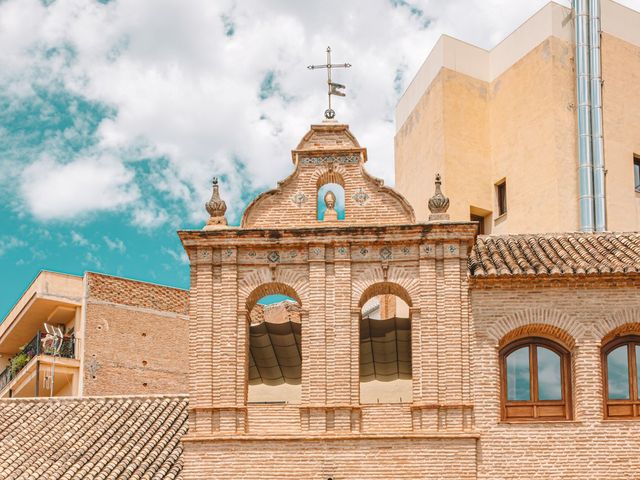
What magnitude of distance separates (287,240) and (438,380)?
3.72 metres

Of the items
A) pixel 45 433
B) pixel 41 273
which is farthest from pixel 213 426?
pixel 41 273

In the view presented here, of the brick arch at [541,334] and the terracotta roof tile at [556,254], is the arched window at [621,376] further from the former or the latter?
the terracotta roof tile at [556,254]

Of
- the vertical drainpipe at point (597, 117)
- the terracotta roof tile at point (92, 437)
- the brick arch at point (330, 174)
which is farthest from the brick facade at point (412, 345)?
the vertical drainpipe at point (597, 117)

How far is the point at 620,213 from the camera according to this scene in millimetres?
34469

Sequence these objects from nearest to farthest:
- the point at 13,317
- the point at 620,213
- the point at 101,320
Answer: the point at 620,213, the point at 101,320, the point at 13,317

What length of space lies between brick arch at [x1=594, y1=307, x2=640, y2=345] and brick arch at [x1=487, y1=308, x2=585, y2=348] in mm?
331

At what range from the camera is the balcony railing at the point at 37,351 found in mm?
39125

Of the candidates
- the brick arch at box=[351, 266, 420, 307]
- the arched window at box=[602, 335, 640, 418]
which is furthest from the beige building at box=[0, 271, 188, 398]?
the arched window at box=[602, 335, 640, 418]

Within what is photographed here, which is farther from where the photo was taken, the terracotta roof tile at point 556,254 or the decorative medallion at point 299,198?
the decorative medallion at point 299,198

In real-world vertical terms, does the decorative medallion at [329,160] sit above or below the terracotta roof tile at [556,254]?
above

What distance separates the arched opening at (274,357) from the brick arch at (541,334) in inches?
153

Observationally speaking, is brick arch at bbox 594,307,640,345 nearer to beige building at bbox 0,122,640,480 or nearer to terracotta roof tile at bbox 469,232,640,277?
beige building at bbox 0,122,640,480

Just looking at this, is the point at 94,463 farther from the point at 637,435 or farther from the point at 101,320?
the point at 101,320

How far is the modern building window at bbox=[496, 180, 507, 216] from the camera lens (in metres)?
35.5
